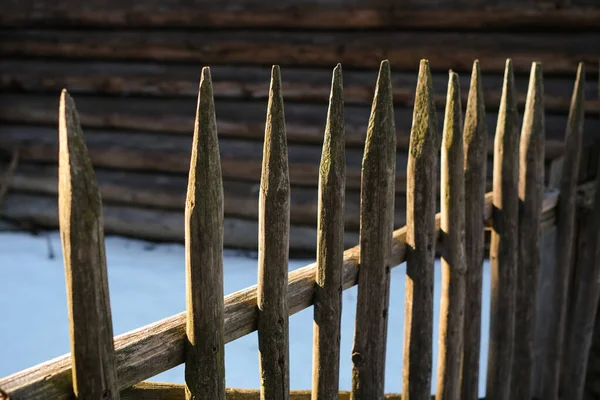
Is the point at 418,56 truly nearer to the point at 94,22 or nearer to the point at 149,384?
the point at 94,22

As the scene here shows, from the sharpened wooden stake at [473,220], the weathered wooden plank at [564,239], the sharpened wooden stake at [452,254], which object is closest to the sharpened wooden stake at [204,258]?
the sharpened wooden stake at [452,254]

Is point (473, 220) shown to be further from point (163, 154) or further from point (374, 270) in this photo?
point (163, 154)

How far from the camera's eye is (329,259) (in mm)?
1771

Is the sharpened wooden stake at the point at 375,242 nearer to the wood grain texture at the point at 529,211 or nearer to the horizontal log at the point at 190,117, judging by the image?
the wood grain texture at the point at 529,211

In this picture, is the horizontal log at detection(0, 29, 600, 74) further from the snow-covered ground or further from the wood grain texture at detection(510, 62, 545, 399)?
the wood grain texture at detection(510, 62, 545, 399)

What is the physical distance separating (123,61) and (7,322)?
229 centimetres

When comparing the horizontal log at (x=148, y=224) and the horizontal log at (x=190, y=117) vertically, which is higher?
the horizontal log at (x=190, y=117)

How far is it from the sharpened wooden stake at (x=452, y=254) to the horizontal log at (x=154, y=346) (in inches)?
13.2

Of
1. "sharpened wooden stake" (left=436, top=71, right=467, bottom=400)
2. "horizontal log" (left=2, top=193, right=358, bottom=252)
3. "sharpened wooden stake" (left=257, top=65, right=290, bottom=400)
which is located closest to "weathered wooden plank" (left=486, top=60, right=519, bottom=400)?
"sharpened wooden stake" (left=436, top=71, right=467, bottom=400)

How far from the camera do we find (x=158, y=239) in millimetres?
5777

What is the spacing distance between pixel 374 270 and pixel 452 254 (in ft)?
1.42

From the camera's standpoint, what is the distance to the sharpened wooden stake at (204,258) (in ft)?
4.58

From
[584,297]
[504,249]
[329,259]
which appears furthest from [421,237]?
[584,297]

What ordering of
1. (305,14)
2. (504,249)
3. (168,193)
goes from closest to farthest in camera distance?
(504,249), (305,14), (168,193)
